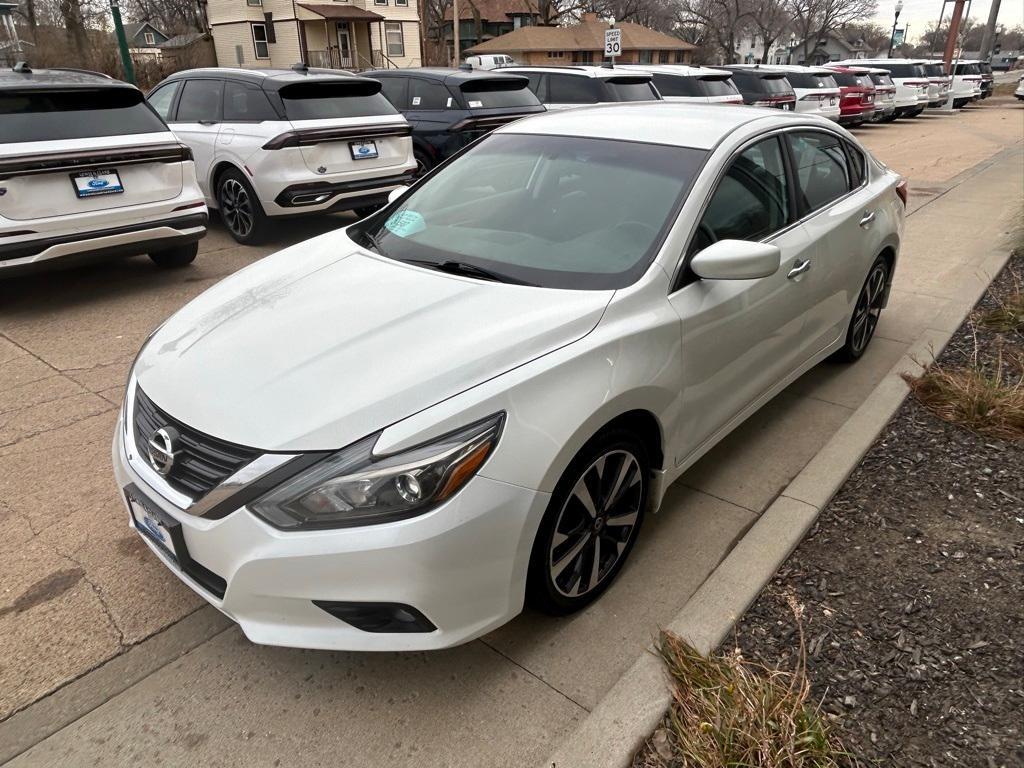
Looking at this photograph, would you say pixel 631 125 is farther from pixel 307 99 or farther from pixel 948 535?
pixel 307 99

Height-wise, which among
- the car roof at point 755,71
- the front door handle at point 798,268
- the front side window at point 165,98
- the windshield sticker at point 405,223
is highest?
the front side window at point 165,98

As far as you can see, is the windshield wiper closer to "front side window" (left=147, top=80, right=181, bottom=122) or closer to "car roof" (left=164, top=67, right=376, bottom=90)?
"car roof" (left=164, top=67, right=376, bottom=90)

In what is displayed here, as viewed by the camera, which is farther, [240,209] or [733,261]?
[240,209]

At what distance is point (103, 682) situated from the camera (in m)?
2.50

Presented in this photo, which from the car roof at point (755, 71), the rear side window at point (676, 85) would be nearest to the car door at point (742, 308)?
the rear side window at point (676, 85)

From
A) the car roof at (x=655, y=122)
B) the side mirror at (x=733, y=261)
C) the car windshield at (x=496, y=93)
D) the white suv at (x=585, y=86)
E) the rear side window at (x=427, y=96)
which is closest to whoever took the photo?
the side mirror at (x=733, y=261)

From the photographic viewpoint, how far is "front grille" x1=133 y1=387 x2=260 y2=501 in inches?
85.8

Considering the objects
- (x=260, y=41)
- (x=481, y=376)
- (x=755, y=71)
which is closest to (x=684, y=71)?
(x=755, y=71)

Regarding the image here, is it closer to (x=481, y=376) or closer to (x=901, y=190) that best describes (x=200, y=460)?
(x=481, y=376)

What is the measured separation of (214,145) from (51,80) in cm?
195

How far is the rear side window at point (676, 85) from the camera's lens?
14359 mm

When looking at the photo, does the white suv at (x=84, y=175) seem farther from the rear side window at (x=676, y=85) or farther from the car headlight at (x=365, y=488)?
the rear side window at (x=676, y=85)

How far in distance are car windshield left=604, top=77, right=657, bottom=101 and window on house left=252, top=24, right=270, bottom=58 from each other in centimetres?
3576

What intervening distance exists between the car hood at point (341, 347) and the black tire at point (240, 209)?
4563 mm
